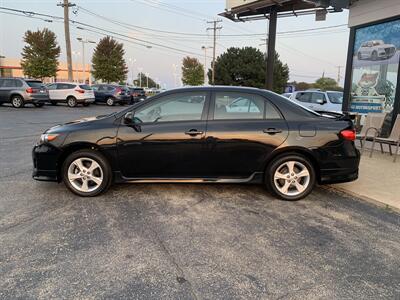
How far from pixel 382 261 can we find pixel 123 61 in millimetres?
49139

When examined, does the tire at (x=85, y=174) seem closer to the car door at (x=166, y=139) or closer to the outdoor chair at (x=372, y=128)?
the car door at (x=166, y=139)

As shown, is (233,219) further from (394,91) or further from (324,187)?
(394,91)

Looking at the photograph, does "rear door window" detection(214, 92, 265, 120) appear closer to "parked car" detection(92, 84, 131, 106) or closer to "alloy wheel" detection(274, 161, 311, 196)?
"alloy wheel" detection(274, 161, 311, 196)

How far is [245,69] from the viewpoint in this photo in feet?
137

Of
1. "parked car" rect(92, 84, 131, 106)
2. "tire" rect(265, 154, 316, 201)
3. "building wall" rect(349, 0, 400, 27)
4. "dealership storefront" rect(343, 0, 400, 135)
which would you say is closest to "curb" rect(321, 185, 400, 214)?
"tire" rect(265, 154, 316, 201)

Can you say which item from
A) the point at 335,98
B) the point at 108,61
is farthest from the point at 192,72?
the point at 335,98

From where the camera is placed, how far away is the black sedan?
4699mm

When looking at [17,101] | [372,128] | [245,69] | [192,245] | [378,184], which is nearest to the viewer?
[192,245]

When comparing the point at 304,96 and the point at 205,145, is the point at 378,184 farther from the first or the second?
the point at 304,96

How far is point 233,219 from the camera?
4.12 m

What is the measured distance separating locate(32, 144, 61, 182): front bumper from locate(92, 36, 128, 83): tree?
1764 inches

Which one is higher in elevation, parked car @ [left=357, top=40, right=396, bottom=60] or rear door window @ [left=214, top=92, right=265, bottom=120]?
parked car @ [left=357, top=40, right=396, bottom=60]

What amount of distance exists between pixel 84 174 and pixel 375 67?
810cm

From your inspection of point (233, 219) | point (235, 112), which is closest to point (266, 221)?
point (233, 219)
